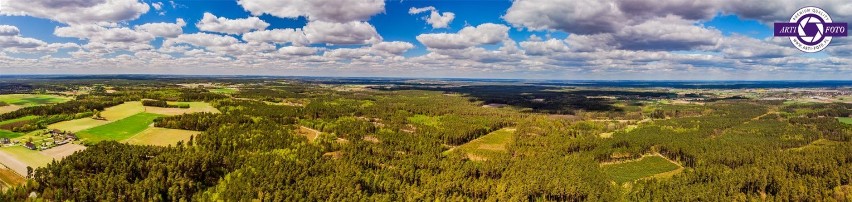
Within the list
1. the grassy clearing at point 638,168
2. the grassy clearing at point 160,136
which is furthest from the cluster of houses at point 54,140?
the grassy clearing at point 638,168

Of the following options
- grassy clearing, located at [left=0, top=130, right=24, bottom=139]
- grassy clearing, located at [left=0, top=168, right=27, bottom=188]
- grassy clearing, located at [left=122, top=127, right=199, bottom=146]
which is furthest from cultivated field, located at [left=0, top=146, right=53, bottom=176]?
grassy clearing, located at [left=122, top=127, right=199, bottom=146]

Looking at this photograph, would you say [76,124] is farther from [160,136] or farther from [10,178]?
[10,178]

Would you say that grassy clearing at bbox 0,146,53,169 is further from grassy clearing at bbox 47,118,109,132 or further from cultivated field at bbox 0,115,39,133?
cultivated field at bbox 0,115,39,133

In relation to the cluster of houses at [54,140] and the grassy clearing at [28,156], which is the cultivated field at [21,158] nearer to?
the grassy clearing at [28,156]

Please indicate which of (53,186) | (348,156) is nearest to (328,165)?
(348,156)

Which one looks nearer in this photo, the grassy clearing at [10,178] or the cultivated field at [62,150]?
the grassy clearing at [10,178]

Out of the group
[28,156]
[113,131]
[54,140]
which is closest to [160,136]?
[113,131]
